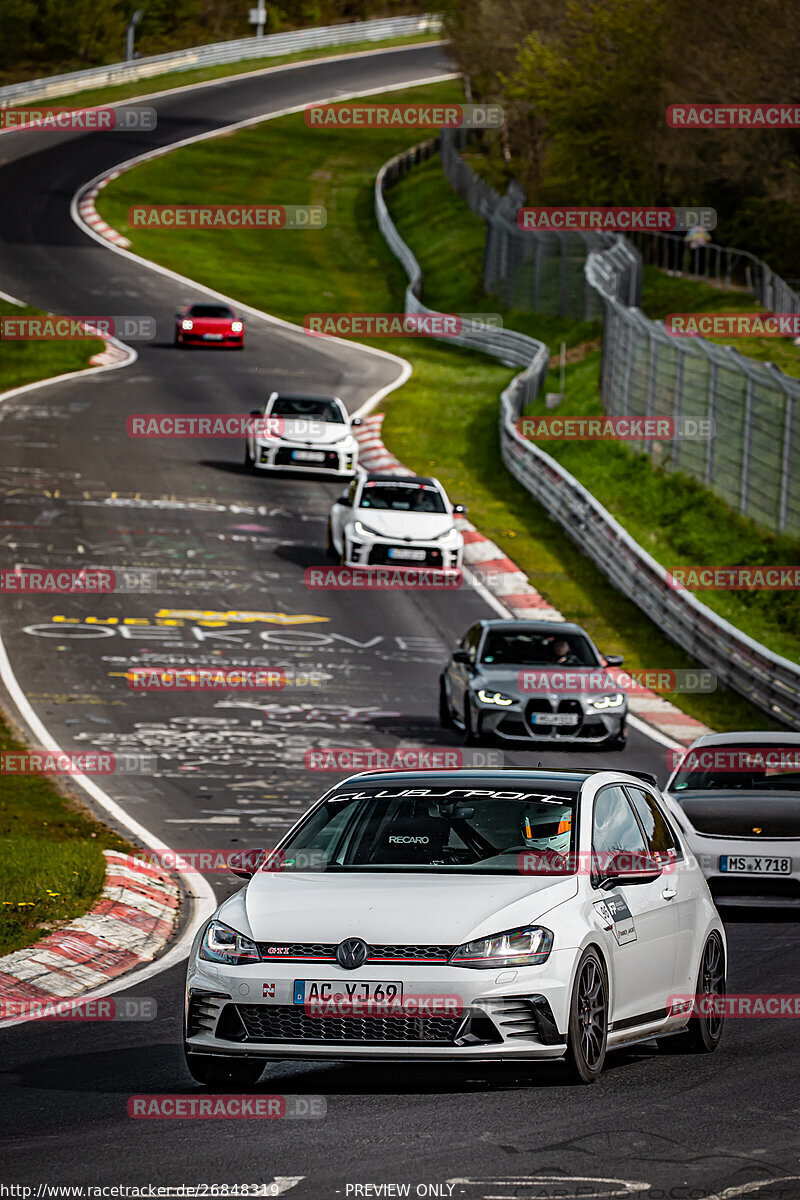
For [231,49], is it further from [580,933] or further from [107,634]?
[580,933]

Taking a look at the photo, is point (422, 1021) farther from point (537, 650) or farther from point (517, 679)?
point (537, 650)

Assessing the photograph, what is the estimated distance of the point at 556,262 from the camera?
62938 millimetres

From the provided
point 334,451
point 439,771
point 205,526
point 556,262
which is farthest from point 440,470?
point 439,771

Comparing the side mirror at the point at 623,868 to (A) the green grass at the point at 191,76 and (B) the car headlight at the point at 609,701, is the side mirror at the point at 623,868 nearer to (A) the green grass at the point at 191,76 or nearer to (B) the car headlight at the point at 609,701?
(B) the car headlight at the point at 609,701

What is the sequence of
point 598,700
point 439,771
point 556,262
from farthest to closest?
point 556,262, point 598,700, point 439,771

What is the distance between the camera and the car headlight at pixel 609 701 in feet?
72.7

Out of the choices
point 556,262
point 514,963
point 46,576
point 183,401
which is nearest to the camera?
point 514,963

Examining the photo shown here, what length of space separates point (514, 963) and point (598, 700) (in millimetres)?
14137
